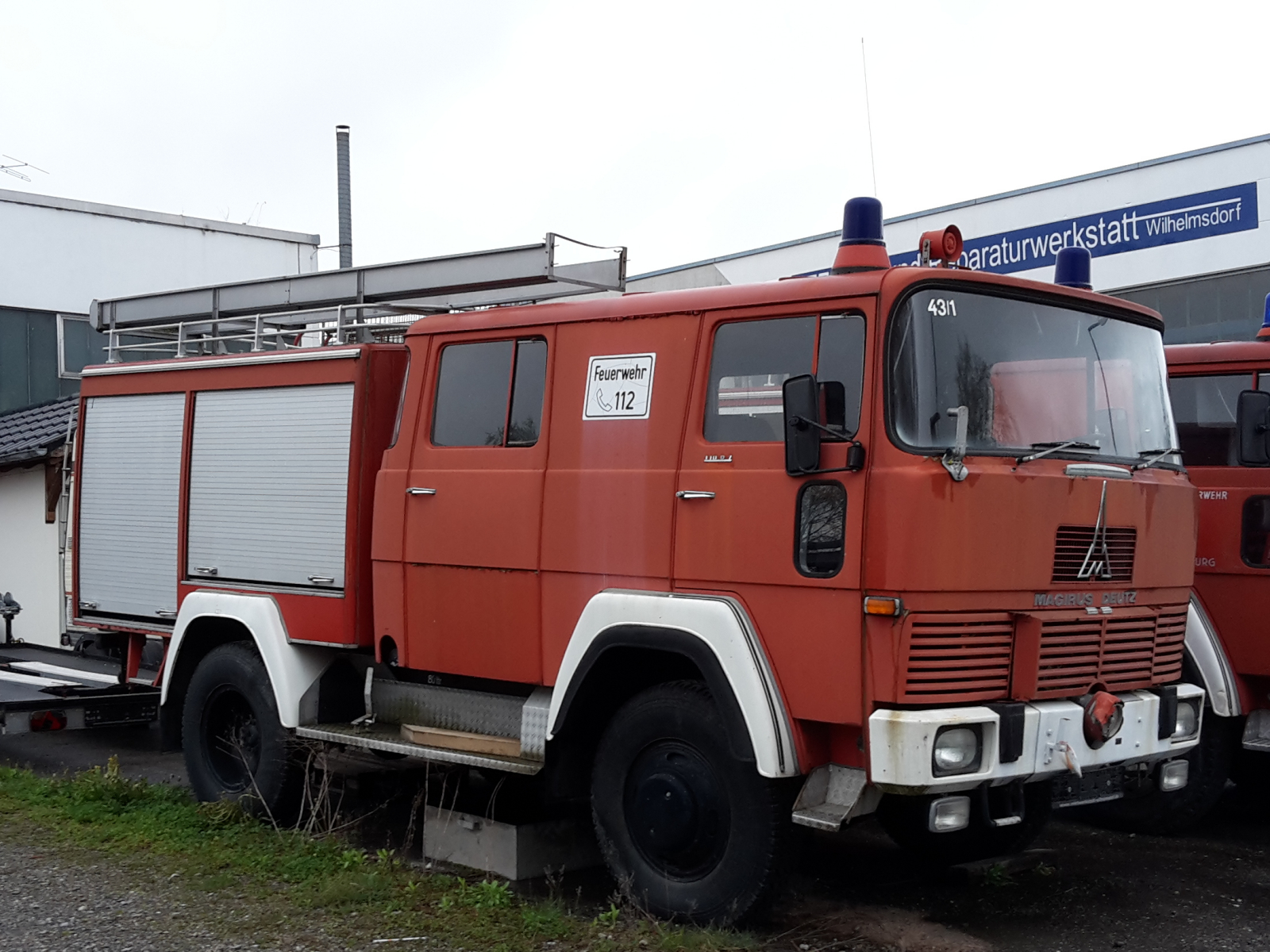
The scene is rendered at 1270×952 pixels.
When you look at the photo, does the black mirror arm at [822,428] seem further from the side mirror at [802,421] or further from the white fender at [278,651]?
the white fender at [278,651]

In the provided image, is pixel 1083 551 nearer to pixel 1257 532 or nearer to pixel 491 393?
pixel 1257 532

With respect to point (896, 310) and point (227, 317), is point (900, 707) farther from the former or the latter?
point (227, 317)

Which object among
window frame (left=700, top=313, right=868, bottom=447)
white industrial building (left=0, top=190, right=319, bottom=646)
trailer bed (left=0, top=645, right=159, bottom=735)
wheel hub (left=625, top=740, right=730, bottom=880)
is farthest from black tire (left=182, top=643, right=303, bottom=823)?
white industrial building (left=0, top=190, right=319, bottom=646)

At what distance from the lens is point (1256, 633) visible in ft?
23.6

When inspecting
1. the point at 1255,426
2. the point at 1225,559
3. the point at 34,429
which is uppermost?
the point at 34,429

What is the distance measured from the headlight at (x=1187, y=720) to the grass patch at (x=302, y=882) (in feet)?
7.03

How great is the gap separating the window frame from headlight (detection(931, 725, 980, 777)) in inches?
45.5

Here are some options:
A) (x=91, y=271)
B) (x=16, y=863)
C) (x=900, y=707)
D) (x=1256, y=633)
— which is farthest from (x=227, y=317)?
(x=91, y=271)

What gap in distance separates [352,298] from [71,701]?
308 centimetres

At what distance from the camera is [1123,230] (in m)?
16.7

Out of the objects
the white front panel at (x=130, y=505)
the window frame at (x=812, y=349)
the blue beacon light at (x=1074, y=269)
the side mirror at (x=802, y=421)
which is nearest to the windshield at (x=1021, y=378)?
A: the window frame at (x=812, y=349)

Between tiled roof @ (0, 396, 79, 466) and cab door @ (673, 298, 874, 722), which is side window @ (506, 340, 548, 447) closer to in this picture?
cab door @ (673, 298, 874, 722)

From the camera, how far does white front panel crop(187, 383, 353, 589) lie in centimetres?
734

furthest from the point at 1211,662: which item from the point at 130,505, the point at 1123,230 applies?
the point at 1123,230
